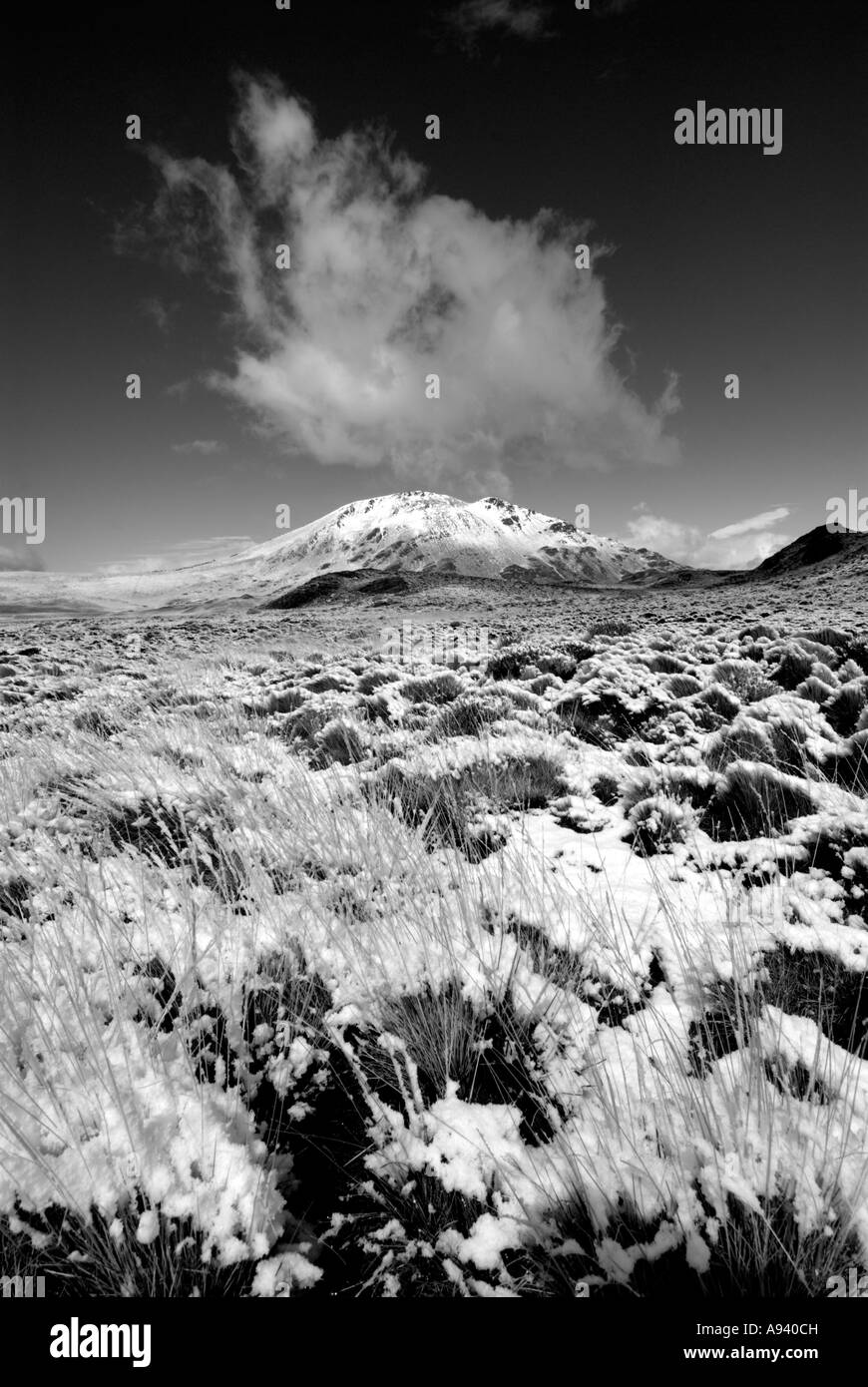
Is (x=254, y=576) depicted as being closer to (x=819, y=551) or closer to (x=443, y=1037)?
(x=819, y=551)

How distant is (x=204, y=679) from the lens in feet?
28.5

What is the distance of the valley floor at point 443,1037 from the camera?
44.4 inches

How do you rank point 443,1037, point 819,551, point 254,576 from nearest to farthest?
point 443,1037 → point 819,551 → point 254,576

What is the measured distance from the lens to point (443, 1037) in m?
1.56

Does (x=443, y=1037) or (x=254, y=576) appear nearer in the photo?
(x=443, y=1037)

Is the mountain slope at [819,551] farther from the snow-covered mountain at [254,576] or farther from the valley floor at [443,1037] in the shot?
the valley floor at [443,1037]

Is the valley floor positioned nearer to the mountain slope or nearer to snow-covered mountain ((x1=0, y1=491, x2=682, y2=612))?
the mountain slope

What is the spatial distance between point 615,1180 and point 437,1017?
24.1 inches

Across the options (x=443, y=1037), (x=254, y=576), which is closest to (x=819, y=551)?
(x=443, y=1037)

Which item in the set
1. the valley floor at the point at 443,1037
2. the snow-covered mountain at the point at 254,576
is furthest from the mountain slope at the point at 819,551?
the valley floor at the point at 443,1037

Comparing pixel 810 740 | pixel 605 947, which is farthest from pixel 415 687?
pixel 605 947
